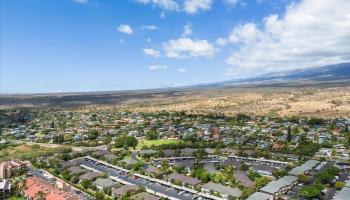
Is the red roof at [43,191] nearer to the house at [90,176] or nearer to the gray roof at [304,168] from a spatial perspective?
the house at [90,176]

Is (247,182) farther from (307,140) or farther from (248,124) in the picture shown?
(248,124)

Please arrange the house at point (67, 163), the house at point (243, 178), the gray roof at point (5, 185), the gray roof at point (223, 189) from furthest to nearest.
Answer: the house at point (67, 163)
the house at point (243, 178)
the gray roof at point (5, 185)
the gray roof at point (223, 189)

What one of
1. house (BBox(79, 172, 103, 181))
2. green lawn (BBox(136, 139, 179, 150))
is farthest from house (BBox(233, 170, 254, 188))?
green lawn (BBox(136, 139, 179, 150))

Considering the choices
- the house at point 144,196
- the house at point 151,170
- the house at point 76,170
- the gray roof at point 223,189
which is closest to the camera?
the house at point 144,196

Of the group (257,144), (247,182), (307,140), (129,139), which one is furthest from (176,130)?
(247,182)

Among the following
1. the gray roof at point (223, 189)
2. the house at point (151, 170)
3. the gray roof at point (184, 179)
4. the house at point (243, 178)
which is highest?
the house at point (151, 170)

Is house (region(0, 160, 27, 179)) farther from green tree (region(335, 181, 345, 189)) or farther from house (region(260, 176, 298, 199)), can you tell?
green tree (region(335, 181, 345, 189))

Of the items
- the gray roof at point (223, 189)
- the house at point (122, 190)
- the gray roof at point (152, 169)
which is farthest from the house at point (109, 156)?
the gray roof at point (223, 189)
